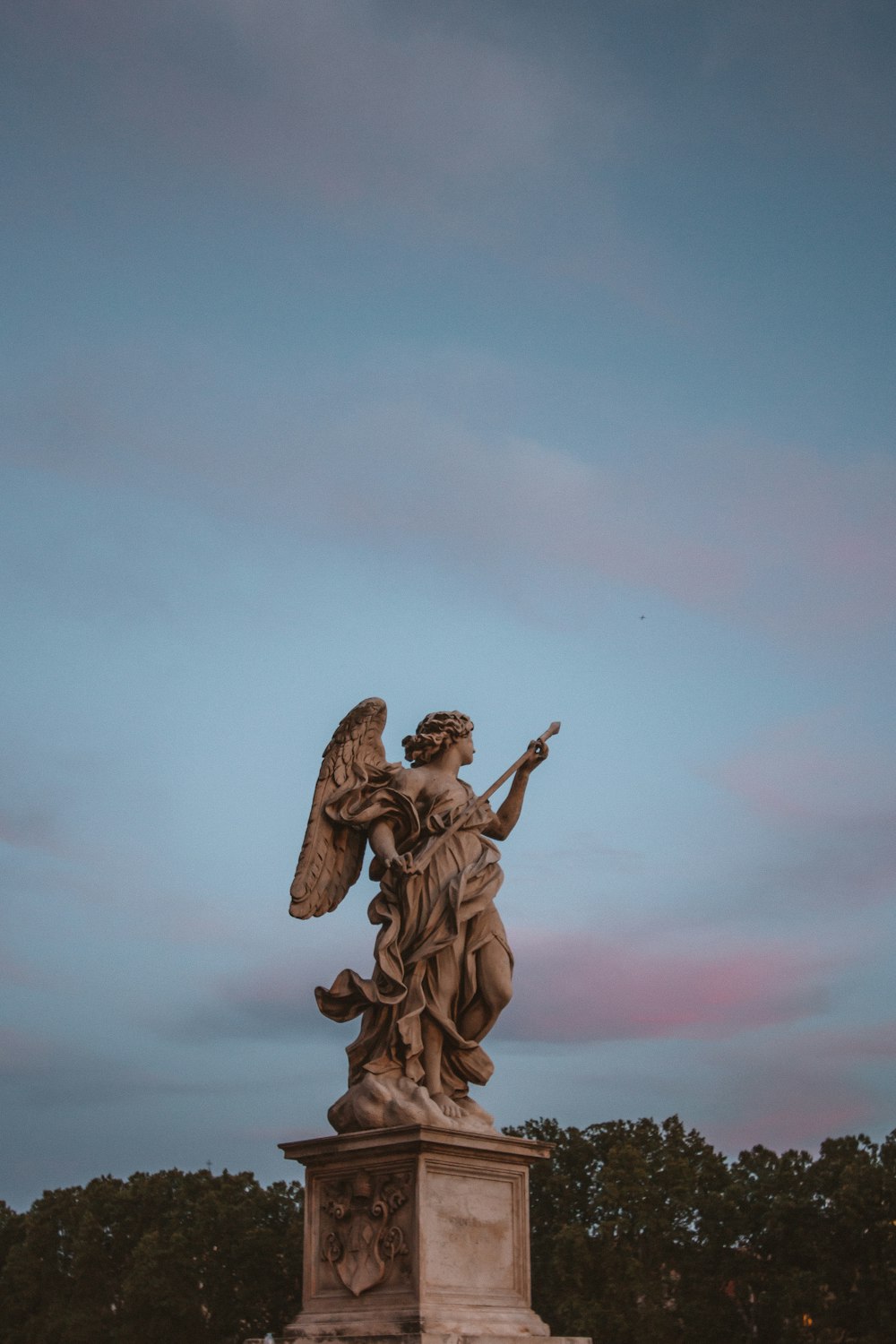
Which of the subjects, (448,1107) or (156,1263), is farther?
(156,1263)

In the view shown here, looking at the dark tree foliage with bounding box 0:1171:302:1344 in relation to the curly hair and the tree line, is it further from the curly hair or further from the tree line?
the curly hair

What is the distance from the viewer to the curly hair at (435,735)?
39.2ft

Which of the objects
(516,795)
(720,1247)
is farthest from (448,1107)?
(720,1247)

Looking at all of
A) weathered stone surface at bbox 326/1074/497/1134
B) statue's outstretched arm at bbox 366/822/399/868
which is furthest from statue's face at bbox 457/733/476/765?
weathered stone surface at bbox 326/1074/497/1134

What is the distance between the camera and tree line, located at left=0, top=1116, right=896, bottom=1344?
33.7 metres

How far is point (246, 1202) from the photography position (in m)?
42.2

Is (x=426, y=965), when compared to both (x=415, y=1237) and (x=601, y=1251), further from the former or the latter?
(x=601, y=1251)

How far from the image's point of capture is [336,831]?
1173cm

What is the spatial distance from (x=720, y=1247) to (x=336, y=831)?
28.0m

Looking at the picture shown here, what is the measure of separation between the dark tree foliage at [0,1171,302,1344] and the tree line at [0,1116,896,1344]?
50mm

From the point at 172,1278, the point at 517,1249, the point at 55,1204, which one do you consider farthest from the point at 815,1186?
the point at 517,1249

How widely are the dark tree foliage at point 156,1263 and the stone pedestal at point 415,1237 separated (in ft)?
102

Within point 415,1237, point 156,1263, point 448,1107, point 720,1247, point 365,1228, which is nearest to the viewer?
point 415,1237

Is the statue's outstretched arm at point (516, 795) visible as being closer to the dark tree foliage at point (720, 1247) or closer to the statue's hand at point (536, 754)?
the statue's hand at point (536, 754)
